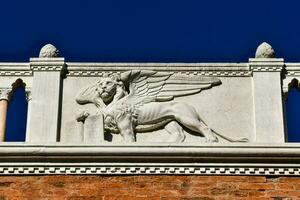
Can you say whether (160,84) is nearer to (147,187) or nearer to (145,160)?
(145,160)

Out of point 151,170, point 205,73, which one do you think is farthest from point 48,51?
point 151,170

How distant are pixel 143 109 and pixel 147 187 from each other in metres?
1.33

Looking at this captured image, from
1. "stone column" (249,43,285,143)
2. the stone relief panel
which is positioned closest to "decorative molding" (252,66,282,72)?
"stone column" (249,43,285,143)

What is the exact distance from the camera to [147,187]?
14578 mm

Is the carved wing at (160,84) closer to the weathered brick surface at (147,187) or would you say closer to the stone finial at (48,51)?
the stone finial at (48,51)

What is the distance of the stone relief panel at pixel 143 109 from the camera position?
15266 millimetres

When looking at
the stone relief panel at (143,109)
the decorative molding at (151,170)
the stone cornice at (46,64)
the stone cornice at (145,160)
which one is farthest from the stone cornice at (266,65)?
the stone cornice at (46,64)

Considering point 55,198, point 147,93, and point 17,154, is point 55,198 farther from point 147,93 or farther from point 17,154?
point 147,93

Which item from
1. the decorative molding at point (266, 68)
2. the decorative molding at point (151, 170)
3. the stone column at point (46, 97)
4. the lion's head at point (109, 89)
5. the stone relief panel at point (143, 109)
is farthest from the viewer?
the decorative molding at point (266, 68)

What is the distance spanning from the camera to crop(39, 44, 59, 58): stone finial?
15.8 meters

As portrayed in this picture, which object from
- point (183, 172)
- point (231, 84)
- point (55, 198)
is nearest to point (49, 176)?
point (55, 198)

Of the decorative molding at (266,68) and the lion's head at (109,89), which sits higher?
the decorative molding at (266,68)

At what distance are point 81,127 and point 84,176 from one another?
0.85m

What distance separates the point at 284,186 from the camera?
48.0ft
